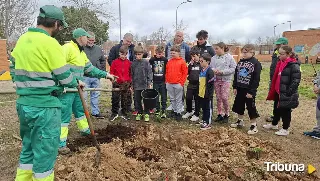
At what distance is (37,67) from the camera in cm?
328

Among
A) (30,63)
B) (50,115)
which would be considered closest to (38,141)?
(50,115)

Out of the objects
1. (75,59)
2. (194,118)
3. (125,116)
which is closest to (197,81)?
(194,118)

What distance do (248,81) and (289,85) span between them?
0.76 metres

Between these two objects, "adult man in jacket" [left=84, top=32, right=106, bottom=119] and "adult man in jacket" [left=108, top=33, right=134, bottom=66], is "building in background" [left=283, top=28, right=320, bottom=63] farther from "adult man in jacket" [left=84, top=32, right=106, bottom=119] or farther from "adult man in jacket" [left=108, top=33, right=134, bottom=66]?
"adult man in jacket" [left=84, top=32, right=106, bottom=119]

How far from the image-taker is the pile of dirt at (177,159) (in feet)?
13.4

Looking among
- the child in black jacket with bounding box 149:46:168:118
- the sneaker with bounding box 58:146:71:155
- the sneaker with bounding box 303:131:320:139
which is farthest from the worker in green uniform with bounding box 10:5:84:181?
the sneaker with bounding box 303:131:320:139

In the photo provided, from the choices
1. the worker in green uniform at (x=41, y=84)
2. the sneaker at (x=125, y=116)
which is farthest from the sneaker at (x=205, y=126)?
the worker in green uniform at (x=41, y=84)

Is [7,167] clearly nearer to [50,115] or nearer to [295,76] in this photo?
[50,115]

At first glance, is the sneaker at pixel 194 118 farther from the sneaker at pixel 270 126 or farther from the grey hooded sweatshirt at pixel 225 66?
the sneaker at pixel 270 126

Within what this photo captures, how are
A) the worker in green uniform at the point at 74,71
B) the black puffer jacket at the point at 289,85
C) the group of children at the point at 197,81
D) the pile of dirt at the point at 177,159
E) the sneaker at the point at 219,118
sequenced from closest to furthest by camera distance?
the pile of dirt at the point at 177,159, the worker in green uniform at the point at 74,71, the black puffer jacket at the point at 289,85, the group of children at the point at 197,81, the sneaker at the point at 219,118

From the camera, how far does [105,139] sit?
564 cm

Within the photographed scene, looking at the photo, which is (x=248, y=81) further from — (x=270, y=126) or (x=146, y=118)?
(x=146, y=118)

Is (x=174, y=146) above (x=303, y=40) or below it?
below

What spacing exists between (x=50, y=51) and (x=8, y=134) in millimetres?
3704
